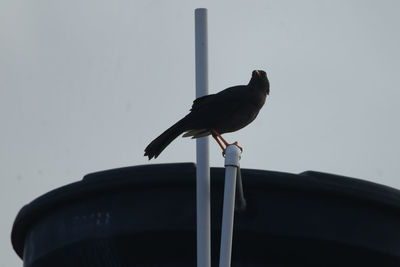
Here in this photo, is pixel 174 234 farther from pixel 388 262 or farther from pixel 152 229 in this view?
pixel 388 262

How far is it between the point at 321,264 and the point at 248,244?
56cm

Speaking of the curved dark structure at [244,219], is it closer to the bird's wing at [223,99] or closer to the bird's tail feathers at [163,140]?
the bird's tail feathers at [163,140]

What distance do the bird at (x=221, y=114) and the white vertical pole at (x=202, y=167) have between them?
30 cm

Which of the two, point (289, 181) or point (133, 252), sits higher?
point (289, 181)

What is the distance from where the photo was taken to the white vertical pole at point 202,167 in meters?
4.84

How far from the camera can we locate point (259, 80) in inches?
285

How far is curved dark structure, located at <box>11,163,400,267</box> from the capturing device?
589 cm

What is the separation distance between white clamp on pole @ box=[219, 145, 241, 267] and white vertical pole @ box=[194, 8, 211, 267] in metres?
0.21

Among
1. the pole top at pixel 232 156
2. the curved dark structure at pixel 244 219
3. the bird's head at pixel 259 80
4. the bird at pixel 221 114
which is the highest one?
the bird's head at pixel 259 80

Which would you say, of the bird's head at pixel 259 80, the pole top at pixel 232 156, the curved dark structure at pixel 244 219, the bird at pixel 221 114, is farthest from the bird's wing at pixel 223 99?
the pole top at pixel 232 156

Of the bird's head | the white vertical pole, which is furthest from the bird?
the white vertical pole

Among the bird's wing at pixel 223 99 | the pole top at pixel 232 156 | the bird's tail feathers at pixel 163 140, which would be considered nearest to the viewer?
the pole top at pixel 232 156

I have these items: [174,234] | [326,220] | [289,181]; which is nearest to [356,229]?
[326,220]

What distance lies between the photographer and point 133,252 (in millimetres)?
6070
